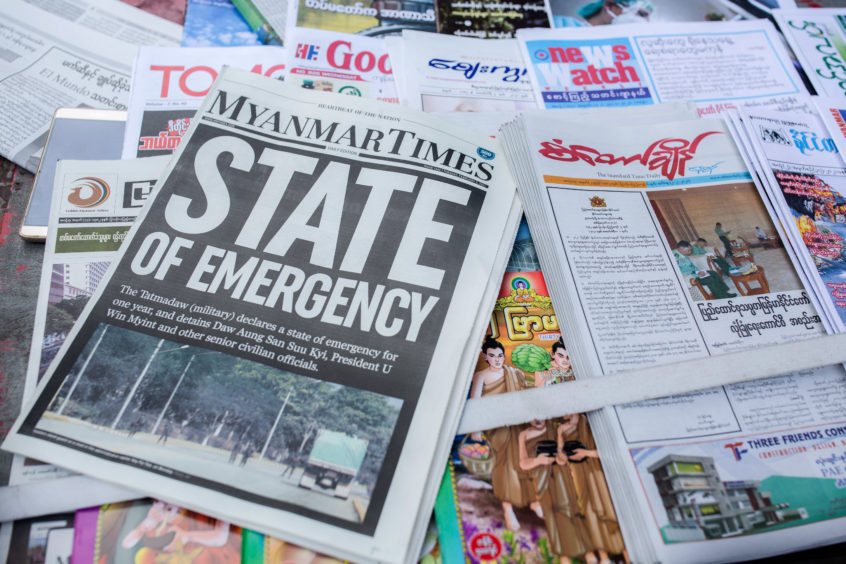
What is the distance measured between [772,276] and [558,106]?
0.37m

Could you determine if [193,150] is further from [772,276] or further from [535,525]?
[772,276]

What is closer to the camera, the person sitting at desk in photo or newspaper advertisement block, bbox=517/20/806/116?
the person sitting at desk in photo

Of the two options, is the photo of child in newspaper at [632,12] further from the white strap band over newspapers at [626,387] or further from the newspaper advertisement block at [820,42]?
the white strap band over newspapers at [626,387]

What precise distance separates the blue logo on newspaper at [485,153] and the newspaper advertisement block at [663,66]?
19 cm

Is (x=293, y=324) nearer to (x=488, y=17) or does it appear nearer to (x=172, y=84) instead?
(x=172, y=84)

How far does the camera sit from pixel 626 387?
0.49 metres

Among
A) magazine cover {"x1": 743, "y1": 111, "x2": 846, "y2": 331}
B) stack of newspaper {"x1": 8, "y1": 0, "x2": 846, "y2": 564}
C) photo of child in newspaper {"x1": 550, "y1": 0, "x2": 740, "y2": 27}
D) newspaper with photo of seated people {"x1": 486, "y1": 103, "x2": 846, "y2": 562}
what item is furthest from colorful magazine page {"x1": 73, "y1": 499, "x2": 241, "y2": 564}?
photo of child in newspaper {"x1": 550, "y1": 0, "x2": 740, "y2": 27}

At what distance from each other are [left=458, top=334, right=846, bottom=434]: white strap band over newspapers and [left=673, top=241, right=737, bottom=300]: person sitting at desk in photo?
7 centimetres

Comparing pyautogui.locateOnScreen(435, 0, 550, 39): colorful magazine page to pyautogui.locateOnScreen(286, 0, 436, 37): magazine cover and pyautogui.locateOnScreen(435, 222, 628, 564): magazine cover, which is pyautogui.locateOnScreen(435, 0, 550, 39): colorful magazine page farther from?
pyautogui.locateOnScreen(435, 222, 628, 564): magazine cover

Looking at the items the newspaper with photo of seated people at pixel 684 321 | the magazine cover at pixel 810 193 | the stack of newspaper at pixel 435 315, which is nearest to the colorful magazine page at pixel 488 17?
the stack of newspaper at pixel 435 315

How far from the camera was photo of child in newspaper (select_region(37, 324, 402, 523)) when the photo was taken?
1.42 feet

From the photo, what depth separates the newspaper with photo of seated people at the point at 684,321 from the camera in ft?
1.47

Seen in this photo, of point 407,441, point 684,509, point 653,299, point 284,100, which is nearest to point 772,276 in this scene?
point 653,299

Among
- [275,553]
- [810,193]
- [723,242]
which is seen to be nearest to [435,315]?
[275,553]
